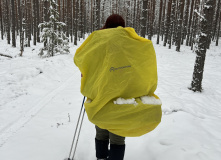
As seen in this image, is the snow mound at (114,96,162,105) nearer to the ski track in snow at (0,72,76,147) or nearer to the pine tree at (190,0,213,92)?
the ski track in snow at (0,72,76,147)

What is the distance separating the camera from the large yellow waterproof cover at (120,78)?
1.66 m

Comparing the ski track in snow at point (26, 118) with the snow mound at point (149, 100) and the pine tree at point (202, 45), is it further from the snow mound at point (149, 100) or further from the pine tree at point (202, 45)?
the pine tree at point (202, 45)

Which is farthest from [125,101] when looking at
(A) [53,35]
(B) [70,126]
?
(A) [53,35]

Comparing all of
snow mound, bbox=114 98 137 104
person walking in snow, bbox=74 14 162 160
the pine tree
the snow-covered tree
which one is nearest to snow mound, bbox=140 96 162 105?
person walking in snow, bbox=74 14 162 160

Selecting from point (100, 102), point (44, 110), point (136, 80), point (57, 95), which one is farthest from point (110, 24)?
point (57, 95)

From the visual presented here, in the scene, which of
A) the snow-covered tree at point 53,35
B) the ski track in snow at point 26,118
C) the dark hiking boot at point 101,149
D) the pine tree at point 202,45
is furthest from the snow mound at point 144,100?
the snow-covered tree at point 53,35

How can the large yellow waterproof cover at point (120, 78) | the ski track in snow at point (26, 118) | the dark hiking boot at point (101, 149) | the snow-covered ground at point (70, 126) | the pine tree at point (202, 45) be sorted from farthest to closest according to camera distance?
the pine tree at point (202, 45) → the ski track in snow at point (26, 118) → the snow-covered ground at point (70, 126) → the dark hiking boot at point (101, 149) → the large yellow waterproof cover at point (120, 78)

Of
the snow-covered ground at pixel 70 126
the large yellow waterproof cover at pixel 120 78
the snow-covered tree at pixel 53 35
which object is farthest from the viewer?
the snow-covered tree at pixel 53 35

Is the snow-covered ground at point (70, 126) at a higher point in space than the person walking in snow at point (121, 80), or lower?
lower

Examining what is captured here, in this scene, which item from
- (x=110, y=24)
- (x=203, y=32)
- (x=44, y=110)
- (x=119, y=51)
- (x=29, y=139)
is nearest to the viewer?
(x=119, y=51)

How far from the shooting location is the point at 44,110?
4574 mm

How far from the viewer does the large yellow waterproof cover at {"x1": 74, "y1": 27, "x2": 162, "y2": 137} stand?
1657 mm

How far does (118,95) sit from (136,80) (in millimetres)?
265

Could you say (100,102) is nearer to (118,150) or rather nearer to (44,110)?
(118,150)
